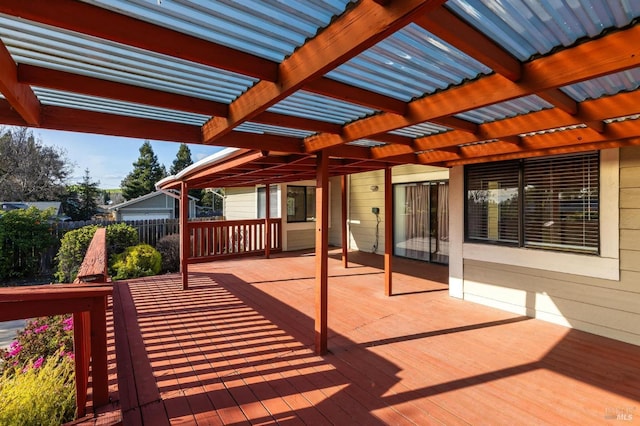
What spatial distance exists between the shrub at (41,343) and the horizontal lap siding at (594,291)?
5296 mm

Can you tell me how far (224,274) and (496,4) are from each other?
639 centimetres

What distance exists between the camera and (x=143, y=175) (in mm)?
35938

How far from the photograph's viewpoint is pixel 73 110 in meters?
2.26

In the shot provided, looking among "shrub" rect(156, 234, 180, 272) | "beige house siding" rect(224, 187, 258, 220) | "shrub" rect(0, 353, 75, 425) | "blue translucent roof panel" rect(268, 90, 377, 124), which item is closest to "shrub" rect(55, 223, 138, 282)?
"shrub" rect(156, 234, 180, 272)

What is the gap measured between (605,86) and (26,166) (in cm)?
2352

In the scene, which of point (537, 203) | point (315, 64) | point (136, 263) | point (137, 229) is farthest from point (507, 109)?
point (137, 229)

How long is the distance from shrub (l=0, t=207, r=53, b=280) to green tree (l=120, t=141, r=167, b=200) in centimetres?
2989

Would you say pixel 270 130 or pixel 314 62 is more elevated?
pixel 270 130

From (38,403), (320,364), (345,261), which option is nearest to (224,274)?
(345,261)

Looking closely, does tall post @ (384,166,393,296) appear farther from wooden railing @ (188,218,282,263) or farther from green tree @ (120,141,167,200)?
green tree @ (120,141,167,200)

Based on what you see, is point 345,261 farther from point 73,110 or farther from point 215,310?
point 73,110

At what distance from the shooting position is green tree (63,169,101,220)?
23.2 meters

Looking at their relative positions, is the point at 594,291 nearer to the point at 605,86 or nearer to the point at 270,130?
the point at 605,86

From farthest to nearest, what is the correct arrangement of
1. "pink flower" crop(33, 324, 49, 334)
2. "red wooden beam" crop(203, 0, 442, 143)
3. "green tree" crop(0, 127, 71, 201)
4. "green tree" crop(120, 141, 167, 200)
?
"green tree" crop(120, 141, 167, 200), "green tree" crop(0, 127, 71, 201), "pink flower" crop(33, 324, 49, 334), "red wooden beam" crop(203, 0, 442, 143)
